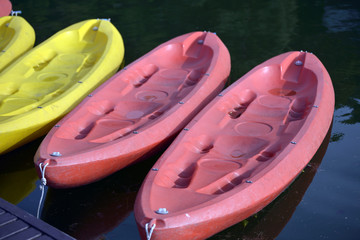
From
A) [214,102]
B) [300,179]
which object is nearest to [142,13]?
[214,102]

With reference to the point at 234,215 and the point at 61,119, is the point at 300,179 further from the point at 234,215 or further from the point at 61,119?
the point at 61,119

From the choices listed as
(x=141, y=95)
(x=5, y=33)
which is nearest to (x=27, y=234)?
(x=141, y=95)

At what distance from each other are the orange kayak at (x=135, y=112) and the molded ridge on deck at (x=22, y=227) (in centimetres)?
43

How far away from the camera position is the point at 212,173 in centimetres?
321

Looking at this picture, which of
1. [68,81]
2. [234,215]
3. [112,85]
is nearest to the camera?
[234,215]

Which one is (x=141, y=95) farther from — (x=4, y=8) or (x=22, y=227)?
(x=4, y=8)

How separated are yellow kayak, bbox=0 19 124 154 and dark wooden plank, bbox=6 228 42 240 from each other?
1143 millimetres

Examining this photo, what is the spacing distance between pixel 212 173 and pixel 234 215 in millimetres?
434

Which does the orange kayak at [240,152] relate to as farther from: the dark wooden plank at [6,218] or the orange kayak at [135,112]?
the dark wooden plank at [6,218]

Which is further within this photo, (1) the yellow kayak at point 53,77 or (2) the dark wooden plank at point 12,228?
(1) the yellow kayak at point 53,77

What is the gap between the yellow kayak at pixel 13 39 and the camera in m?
5.19

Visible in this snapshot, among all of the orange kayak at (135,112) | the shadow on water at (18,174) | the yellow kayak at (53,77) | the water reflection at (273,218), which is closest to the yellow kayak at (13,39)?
the yellow kayak at (53,77)

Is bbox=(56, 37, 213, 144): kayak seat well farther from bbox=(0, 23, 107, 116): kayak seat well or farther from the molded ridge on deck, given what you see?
the molded ridge on deck

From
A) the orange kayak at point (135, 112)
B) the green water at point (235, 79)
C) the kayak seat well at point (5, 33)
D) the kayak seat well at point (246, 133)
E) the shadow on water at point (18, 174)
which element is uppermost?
the kayak seat well at point (5, 33)
